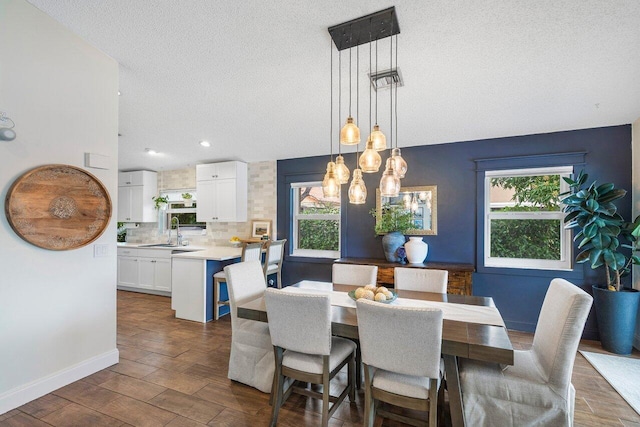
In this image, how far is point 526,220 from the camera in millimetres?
3689

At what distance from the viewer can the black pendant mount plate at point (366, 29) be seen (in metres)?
1.73

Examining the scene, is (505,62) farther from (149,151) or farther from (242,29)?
(149,151)

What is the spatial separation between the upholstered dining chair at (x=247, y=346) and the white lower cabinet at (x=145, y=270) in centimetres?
313

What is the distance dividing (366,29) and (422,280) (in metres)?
2.08

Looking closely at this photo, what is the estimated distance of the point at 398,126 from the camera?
11.2 ft

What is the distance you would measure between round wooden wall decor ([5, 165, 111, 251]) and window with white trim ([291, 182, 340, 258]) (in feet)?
9.46

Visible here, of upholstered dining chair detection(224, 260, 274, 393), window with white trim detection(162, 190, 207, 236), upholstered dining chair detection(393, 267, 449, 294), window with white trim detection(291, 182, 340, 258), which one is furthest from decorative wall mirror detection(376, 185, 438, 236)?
window with white trim detection(162, 190, 207, 236)

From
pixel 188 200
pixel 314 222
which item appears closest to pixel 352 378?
pixel 314 222

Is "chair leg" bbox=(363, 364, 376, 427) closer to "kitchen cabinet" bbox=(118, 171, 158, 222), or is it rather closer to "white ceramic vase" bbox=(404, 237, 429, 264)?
"white ceramic vase" bbox=(404, 237, 429, 264)

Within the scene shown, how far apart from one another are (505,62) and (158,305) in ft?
17.3

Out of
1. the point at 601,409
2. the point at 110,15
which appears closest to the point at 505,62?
the point at 601,409

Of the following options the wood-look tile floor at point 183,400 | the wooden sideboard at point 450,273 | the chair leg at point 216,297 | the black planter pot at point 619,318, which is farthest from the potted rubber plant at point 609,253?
the chair leg at point 216,297

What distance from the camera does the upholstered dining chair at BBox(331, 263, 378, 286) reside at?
2818 millimetres

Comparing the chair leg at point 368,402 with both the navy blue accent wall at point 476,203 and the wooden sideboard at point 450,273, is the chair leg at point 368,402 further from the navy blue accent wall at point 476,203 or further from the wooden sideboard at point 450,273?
the navy blue accent wall at point 476,203
